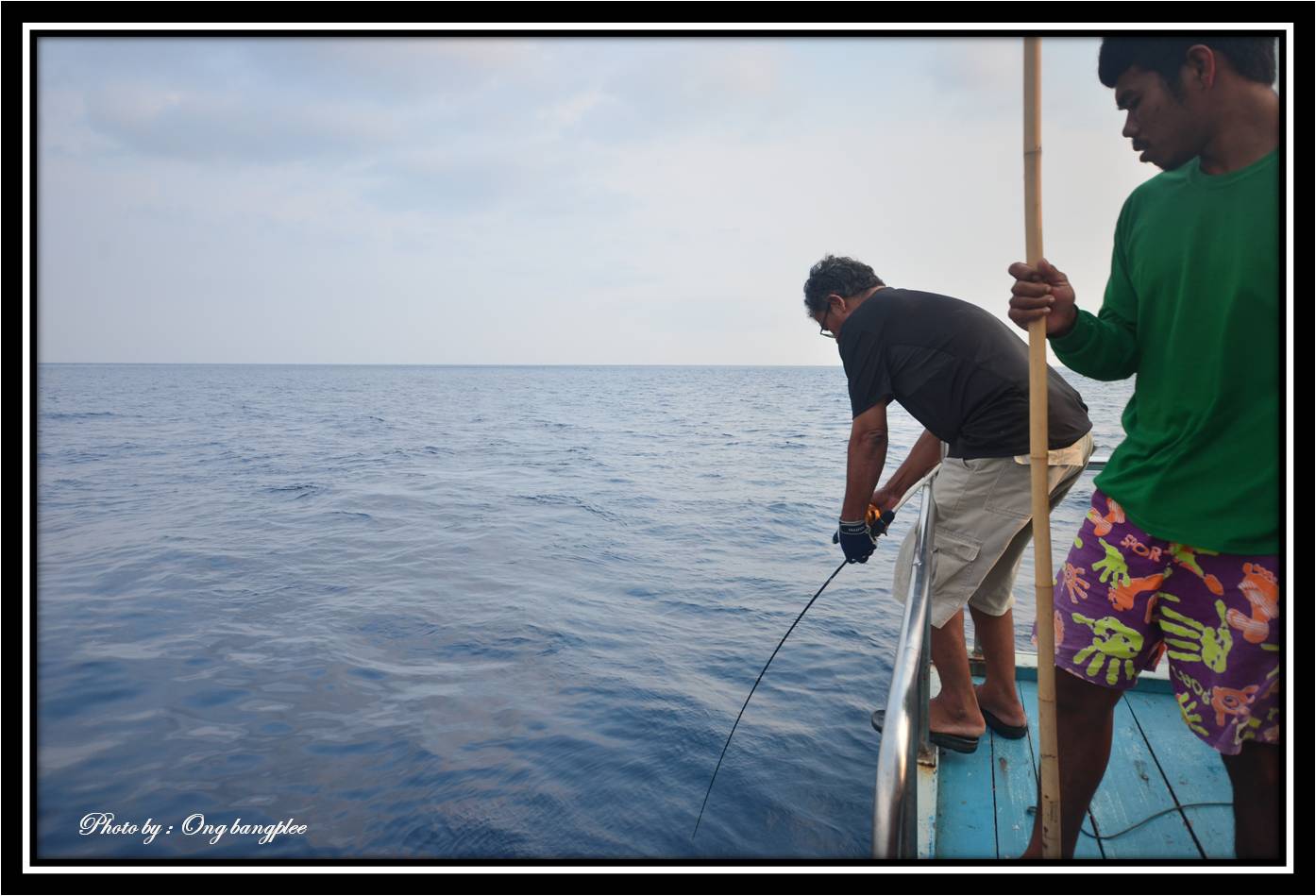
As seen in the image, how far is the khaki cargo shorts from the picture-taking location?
2754 millimetres

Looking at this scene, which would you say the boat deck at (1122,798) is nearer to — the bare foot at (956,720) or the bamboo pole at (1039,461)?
the bare foot at (956,720)

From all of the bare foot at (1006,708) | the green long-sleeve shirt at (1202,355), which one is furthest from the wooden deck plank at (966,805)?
the green long-sleeve shirt at (1202,355)

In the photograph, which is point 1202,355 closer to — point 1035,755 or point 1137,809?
point 1137,809

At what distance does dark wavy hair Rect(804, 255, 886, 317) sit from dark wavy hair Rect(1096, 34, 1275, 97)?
64.9 inches

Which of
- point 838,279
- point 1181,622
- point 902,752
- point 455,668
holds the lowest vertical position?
point 455,668

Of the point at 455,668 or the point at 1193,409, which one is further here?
the point at 455,668

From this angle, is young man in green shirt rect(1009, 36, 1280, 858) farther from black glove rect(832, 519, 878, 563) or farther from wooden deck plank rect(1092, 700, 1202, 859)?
black glove rect(832, 519, 878, 563)

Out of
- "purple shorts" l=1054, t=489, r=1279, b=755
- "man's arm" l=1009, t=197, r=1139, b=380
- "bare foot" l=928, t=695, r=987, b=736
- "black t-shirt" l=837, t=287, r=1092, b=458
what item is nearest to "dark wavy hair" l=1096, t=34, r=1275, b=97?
"man's arm" l=1009, t=197, r=1139, b=380

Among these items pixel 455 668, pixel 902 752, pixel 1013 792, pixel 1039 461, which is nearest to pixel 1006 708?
pixel 1013 792

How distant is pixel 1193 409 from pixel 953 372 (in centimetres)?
131

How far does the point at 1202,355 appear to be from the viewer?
58.9 inches

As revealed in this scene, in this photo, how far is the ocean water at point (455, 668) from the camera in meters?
3.72

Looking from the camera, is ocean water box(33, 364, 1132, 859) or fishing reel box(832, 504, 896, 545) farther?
ocean water box(33, 364, 1132, 859)

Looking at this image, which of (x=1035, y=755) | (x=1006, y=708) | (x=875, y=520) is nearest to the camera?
(x=1035, y=755)
